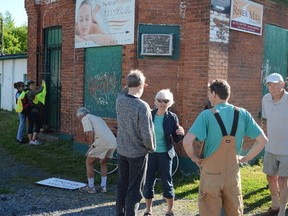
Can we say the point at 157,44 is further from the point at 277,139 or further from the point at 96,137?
the point at 277,139

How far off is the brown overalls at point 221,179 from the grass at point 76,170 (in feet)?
7.83

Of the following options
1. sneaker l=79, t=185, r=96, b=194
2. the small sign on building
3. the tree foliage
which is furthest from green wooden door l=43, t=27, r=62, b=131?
the tree foliage

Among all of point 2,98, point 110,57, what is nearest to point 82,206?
point 110,57

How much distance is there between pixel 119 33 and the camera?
8.80m

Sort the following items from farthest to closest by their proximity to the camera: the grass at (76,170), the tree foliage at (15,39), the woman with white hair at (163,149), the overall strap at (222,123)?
1. the tree foliage at (15,39)
2. the grass at (76,170)
3. the woman with white hair at (163,149)
4. the overall strap at (222,123)

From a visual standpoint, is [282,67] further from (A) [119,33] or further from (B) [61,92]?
(B) [61,92]

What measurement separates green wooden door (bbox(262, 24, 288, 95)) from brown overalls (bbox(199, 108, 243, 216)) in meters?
5.89

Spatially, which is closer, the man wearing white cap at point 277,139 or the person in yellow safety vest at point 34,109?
the man wearing white cap at point 277,139

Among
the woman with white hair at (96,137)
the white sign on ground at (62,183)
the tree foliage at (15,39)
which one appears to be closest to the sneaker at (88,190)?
the white sign on ground at (62,183)

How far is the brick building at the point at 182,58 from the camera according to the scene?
8016mm

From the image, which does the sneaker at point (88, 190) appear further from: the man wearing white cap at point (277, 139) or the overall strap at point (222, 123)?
the overall strap at point (222, 123)

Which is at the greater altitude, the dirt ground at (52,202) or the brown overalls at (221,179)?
the brown overalls at (221,179)

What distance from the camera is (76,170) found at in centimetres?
867

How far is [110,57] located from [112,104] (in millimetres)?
1029
